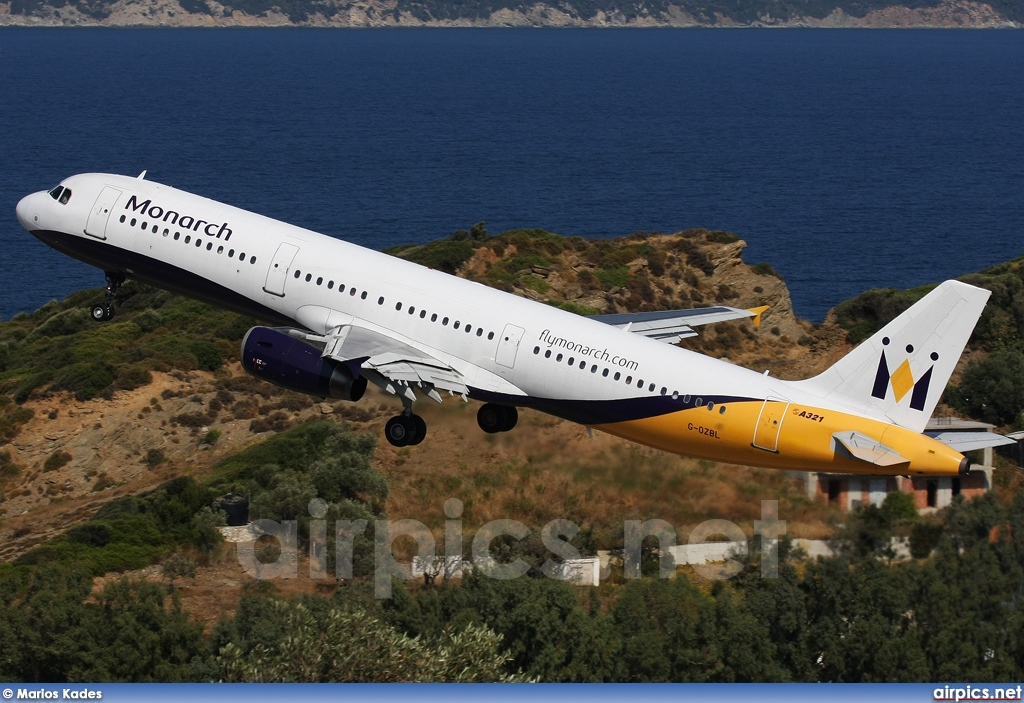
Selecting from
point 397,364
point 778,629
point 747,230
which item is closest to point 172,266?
point 397,364

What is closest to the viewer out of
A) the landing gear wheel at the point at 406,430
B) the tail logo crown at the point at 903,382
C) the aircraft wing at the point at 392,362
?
the tail logo crown at the point at 903,382

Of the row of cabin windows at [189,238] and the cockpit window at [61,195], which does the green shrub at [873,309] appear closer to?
the row of cabin windows at [189,238]

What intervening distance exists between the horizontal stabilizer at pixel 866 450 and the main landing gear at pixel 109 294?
26.5 metres

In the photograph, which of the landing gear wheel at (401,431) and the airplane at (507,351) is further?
the landing gear wheel at (401,431)

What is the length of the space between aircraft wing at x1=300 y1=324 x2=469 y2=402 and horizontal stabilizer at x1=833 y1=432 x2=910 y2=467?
11.7 m

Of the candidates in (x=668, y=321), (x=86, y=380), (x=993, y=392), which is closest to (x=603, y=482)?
(x=668, y=321)

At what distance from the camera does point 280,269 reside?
49.2m

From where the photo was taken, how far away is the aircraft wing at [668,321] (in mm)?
52125

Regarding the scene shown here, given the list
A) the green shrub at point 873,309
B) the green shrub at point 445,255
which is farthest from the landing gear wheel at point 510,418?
the green shrub at point 873,309

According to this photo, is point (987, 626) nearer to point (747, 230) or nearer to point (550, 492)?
point (550, 492)

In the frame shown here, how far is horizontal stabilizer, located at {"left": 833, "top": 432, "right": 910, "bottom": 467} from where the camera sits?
42219mm

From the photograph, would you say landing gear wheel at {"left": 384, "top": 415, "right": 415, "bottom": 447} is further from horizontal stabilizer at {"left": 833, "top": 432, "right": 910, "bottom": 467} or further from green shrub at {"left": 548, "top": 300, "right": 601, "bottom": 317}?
green shrub at {"left": 548, "top": 300, "right": 601, "bottom": 317}

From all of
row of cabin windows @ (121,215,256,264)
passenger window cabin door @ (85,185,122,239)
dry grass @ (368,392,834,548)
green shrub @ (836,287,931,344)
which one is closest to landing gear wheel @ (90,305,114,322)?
passenger window cabin door @ (85,185,122,239)

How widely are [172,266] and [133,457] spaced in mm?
24953
